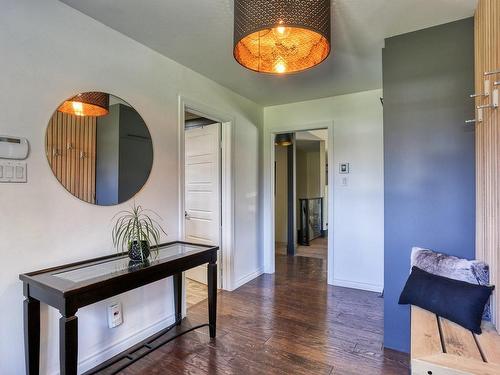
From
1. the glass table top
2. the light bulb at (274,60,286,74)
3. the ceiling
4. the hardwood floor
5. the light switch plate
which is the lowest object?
the hardwood floor

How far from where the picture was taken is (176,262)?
197cm

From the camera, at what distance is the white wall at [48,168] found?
1.57 metres

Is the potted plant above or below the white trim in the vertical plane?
above

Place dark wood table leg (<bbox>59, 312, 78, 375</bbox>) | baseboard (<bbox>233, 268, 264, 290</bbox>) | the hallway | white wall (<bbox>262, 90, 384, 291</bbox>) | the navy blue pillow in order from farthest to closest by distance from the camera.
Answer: the hallway, baseboard (<bbox>233, 268, 264, 290</bbox>), white wall (<bbox>262, 90, 384, 291</bbox>), the navy blue pillow, dark wood table leg (<bbox>59, 312, 78, 375</bbox>)

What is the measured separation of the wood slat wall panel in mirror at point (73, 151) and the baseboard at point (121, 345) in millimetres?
1073

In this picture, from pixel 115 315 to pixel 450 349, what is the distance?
6.75 ft


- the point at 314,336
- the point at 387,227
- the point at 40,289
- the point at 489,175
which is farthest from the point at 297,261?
the point at 40,289

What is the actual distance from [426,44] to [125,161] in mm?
2432

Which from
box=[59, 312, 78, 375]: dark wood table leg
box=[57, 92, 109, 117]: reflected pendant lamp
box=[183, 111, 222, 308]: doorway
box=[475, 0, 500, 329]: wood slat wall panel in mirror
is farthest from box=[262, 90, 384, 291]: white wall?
box=[59, 312, 78, 375]: dark wood table leg

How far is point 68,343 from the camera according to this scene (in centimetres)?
134

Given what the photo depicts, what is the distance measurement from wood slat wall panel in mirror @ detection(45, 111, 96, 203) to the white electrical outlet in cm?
80

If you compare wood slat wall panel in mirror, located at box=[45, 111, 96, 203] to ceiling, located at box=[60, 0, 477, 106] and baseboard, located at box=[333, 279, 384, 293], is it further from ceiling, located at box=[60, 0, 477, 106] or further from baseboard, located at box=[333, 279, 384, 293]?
baseboard, located at box=[333, 279, 384, 293]

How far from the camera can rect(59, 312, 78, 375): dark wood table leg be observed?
134 centimetres

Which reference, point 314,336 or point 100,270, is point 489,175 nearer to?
point 314,336
